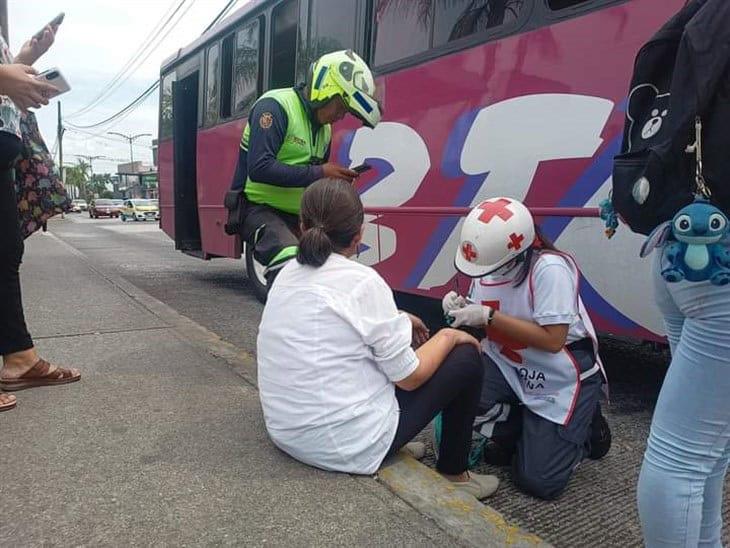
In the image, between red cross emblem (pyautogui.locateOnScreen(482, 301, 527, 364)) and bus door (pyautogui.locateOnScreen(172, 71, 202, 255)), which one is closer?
red cross emblem (pyautogui.locateOnScreen(482, 301, 527, 364))

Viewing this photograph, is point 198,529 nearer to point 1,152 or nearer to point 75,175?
point 1,152

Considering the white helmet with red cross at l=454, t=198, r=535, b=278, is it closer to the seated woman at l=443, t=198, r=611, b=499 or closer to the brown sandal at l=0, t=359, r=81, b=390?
the seated woman at l=443, t=198, r=611, b=499

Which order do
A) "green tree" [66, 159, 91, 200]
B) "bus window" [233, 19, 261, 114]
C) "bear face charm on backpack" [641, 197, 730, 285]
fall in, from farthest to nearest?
"green tree" [66, 159, 91, 200] → "bus window" [233, 19, 261, 114] → "bear face charm on backpack" [641, 197, 730, 285]

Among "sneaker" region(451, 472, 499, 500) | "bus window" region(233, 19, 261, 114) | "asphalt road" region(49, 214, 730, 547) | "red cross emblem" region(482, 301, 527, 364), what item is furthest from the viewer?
"bus window" region(233, 19, 261, 114)

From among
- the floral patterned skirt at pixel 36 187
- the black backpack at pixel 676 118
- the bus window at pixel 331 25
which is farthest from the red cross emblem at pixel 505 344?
the bus window at pixel 331 25

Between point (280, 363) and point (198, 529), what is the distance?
60 cm

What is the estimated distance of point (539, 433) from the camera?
2549 millimetres

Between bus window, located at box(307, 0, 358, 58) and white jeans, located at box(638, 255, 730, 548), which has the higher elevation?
bus window, located at box(307, 0, 358, 58)

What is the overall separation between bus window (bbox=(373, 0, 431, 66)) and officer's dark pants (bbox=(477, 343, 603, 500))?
262 cm

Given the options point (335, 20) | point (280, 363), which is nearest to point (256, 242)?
point (280, 363)

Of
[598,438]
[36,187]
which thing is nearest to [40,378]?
[36,187]

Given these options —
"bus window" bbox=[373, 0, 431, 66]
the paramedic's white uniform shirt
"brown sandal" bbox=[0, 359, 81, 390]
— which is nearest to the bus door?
"bus window" bbox=[373, 0, 431, 66]

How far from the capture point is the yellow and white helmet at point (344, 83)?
9.24ft

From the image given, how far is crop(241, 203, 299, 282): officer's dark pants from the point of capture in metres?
2.85
